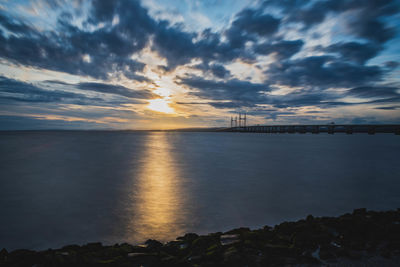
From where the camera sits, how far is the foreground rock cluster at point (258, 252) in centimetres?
296

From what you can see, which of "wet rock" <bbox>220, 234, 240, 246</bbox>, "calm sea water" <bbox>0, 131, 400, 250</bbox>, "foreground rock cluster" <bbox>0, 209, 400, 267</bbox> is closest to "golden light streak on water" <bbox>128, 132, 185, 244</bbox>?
"calm sea water" <bbox>0, 131, 400, 250</bbox>

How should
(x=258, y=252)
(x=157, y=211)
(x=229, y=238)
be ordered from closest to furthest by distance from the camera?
(x=258, y=252), (x=229, y=238), (x=157, y=211)

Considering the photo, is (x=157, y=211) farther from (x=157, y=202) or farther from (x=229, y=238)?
(x=229, y=238)

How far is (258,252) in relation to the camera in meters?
3.25

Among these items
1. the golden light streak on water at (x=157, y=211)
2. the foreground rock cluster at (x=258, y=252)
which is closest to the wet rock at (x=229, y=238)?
the foreground rock cluster at (x=258, y=252)

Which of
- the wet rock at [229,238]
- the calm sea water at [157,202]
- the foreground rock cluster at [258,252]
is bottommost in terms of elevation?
the calm sea water at [157,202]

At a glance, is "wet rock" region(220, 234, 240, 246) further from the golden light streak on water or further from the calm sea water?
the golden light streak on water

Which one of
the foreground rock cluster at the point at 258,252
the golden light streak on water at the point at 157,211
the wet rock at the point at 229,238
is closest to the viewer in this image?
the foreground rock cluster at the point at 258,252

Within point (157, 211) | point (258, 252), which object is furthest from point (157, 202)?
point (258, 252)

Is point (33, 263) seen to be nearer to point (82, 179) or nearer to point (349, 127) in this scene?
point (82, 179)

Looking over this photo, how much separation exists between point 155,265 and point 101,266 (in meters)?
0.75

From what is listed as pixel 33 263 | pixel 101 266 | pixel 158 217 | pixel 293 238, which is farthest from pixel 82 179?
pixel 293 238

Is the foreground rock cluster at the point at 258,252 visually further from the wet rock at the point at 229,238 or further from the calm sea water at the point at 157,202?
the calm sea water at the point at 157,202

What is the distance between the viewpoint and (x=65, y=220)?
5.09 metres
